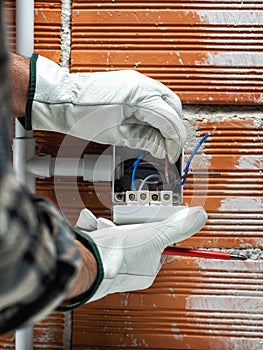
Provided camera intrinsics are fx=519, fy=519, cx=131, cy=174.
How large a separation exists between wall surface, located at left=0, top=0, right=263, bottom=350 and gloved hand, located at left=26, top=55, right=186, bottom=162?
0.13 meters

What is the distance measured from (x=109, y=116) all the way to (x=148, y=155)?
13 centimetres

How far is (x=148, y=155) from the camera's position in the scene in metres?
1.23

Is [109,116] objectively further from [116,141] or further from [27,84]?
[27,84]

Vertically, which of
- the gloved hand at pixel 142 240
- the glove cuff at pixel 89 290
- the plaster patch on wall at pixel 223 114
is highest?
the plaster patch on wall at pixel 223 114

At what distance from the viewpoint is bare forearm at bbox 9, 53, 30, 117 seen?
113 cm

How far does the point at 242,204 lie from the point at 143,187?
30 centimetres

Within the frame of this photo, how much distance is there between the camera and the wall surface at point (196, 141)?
4.37 ft

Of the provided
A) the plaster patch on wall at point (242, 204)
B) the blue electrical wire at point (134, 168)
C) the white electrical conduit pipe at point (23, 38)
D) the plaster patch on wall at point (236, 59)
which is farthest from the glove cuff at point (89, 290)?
the plaster patch on wall at point (236, 59)

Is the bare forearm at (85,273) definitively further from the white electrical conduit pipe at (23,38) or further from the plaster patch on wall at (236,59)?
the plaster patch on wall at (236,59)

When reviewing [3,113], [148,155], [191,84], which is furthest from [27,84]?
[3,113]

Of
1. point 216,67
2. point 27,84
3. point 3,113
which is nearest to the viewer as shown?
point 3,113

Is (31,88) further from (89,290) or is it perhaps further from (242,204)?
(242,204)

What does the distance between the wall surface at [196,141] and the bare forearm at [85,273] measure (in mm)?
458

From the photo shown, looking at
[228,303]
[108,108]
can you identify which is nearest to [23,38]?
[108,108]
